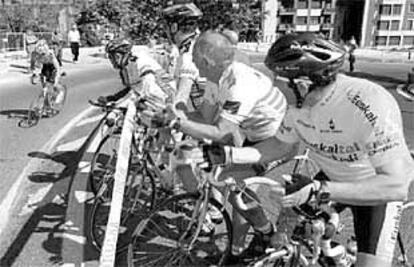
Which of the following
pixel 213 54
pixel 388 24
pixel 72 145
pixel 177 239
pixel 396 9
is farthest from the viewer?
pixel 388 24

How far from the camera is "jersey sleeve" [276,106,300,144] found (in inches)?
105

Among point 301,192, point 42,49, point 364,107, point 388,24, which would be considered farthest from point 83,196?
point 388,24

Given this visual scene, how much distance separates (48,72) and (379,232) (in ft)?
29.0

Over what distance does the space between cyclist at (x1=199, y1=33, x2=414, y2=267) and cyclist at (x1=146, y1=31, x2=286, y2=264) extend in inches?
23.7

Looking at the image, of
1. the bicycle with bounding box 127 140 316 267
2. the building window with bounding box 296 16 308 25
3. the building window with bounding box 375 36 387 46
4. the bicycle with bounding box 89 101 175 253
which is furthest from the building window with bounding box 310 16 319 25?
the bicycle with bounding box 127 140 316 267

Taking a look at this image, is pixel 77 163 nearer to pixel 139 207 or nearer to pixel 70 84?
pixel 139 207

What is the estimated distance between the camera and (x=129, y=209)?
14.5 feet

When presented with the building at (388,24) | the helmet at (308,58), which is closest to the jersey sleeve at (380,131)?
the helmet at (308,58)

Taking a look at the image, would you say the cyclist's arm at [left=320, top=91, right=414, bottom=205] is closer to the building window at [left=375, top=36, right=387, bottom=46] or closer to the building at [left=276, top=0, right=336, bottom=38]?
the building at [left=276, top=0, right=336, bottom=38]

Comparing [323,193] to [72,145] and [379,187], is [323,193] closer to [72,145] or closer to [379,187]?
[379,187]

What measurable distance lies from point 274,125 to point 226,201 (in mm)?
725

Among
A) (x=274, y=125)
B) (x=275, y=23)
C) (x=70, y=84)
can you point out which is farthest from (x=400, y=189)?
(x=275, y=23)

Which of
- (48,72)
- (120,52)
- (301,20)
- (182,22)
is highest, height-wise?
(301,20)

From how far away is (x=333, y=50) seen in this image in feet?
7.65
